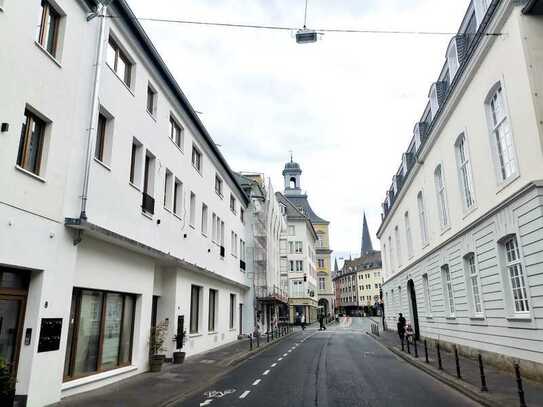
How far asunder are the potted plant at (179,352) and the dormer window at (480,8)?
1556 cm

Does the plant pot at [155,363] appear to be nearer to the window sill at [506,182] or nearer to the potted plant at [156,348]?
the potted plant at [156,348]

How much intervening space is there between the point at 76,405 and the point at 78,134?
615 centimetres

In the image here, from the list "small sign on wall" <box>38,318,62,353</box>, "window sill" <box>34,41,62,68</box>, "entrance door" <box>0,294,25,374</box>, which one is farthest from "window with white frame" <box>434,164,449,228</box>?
"entrance door" <box>0,294,25,374</box>

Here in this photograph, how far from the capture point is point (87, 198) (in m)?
10.3

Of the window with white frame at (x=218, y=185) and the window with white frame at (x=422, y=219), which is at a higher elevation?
the window with white frame at (x=218, y=185)

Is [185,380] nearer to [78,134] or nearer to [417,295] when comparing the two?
[78,134]

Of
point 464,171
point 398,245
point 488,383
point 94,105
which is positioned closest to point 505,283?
point 488,383

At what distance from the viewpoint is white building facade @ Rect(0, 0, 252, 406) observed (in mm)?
8281

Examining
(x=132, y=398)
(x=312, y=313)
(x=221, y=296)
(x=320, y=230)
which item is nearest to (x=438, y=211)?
(x=221, y=296)

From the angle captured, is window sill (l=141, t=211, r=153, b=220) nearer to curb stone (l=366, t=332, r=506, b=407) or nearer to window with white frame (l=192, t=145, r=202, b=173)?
window with white frame (l=192, t=145, r=202, b=173)

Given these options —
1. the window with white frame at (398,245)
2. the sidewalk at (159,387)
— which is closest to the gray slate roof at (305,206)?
the window with white frame at (398,245)

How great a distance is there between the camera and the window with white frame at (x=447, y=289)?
64.4ft

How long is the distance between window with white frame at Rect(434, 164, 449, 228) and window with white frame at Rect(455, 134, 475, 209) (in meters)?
2.17

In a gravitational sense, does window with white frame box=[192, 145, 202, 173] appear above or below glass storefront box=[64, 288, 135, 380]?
above
